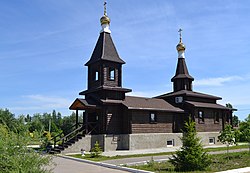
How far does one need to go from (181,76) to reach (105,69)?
38.2 ft


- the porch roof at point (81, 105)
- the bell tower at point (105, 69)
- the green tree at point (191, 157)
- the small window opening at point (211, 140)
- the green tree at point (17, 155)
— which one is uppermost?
the bell tower at point (105, 69)

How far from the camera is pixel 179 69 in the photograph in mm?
33281

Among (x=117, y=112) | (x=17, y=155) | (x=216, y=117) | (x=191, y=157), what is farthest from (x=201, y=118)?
(x=17, y=155)

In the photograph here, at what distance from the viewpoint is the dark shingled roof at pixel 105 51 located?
24.3 meters

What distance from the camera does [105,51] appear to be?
24578 mm

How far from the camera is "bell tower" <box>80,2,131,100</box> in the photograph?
2353 cm

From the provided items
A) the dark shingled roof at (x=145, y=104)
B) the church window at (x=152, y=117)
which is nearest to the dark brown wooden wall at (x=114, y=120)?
the dark shingled roof at (x=145, y=104)

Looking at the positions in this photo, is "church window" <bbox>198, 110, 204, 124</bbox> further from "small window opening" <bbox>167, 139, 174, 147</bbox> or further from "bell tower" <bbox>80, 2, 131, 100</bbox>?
"bell tower" <bbox>80, 2, 131, 100</bbox>

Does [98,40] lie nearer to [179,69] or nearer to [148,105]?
[148,105]

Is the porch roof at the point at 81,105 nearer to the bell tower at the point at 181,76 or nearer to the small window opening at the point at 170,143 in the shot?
the small window opening at the point at 170,143

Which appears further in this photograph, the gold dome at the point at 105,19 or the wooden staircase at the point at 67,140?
the gold dome at the point at 105,19

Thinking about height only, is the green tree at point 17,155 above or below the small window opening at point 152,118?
below

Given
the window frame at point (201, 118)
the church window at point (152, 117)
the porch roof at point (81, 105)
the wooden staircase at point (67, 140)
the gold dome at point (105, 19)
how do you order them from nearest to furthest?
the wooden staircase at point (67, 140) → the porch roof at point (81, 105) → the church window at point (152, 117) → the gold dome at point (105, 19) → the window frame at point (201, 118)

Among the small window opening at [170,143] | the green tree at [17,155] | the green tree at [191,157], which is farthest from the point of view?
the small window opening at [170,143]
